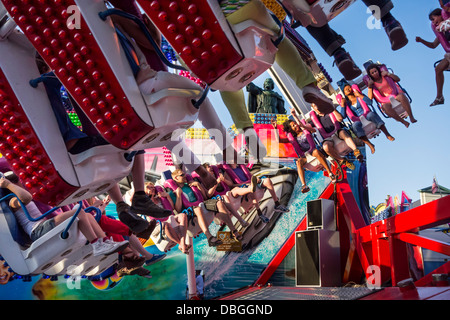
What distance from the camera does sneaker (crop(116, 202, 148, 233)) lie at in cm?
235

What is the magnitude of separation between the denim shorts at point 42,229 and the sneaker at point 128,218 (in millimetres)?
779

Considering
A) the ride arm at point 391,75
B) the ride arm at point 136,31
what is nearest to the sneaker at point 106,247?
the ride arm at point 136,31

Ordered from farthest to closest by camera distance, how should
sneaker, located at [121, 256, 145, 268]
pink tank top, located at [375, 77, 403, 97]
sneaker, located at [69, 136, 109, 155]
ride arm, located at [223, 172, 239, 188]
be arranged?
ride arm, located at [223, 172, 239, 188] → pink tank top, located at [375, 77, 403, 97] → sneaker, located at [121, 256, 145, 268] → sneaker, located at [69, 136, 109, 155]

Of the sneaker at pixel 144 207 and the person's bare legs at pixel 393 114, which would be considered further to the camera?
the person's bare legs at pixel 393 114

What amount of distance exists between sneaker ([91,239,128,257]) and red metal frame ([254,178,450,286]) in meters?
1.90

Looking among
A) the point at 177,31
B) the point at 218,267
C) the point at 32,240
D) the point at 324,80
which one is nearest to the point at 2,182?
the point at 32,240

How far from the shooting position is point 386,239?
352 centimetres

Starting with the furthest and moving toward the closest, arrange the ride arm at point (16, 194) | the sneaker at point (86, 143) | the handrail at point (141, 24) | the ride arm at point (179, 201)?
the ride arm at point (179, 201) < the ride arm at point (16, 194) < the sneaker at point (86, 143) < the handrail at point (141, 24)

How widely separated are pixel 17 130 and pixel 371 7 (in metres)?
1.67

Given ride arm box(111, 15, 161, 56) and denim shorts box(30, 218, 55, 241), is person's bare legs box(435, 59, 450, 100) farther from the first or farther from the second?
denim shorts box(30, 218, 55, 241)

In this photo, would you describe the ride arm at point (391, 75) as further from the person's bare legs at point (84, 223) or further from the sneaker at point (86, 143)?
the sneaker at point (86, 143)

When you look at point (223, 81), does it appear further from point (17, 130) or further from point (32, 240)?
point (32, 240)

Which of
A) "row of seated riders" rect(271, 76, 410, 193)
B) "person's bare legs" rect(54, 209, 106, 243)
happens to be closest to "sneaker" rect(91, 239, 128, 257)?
"person's bare legs" rect(54, 209, 106, 243)

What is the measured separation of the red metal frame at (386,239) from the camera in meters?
2.40
